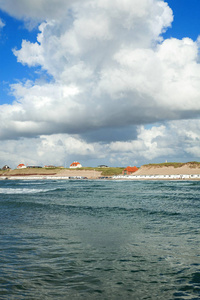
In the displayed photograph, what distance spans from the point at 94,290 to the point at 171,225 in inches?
443

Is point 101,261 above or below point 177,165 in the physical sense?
below

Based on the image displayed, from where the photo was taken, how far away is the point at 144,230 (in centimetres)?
1622

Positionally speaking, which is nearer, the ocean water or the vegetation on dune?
the ocean water

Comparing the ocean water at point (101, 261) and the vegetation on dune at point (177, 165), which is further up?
the vegetation on dune at point (177, 165)

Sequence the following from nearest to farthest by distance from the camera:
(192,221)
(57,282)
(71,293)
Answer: (71,293) < (57,282) < (192,221)

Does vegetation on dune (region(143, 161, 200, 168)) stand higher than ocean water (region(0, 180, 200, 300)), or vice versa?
vegetation on dune (region(143, 161, 200, 168))

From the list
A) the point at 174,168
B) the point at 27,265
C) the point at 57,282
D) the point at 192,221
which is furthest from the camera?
the point at 174,168

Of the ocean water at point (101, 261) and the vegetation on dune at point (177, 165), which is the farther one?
the vegetation on dune at point (177, 165)

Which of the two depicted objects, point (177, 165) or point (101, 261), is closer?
point (101, 261)

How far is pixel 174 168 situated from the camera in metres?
172

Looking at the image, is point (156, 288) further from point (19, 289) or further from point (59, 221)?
Result: point (59, 221)

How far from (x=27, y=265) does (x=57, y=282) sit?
2.15m

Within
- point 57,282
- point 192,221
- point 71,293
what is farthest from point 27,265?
point 192,221

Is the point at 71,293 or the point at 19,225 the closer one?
the point at 71,293
